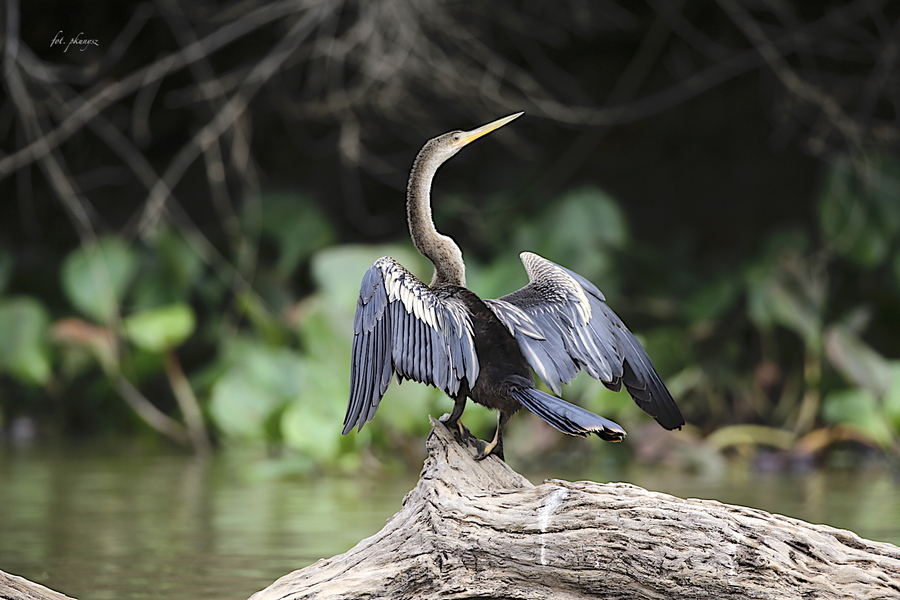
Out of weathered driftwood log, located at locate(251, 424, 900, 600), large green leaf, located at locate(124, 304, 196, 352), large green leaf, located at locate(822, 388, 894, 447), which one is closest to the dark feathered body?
weathered driftwood log, located at locate(251, 424, 900, 600)

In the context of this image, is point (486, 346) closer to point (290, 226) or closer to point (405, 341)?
point (405, 341)

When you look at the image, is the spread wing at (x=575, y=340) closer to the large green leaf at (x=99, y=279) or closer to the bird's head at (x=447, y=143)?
the bird's head at (x=447, y=143)

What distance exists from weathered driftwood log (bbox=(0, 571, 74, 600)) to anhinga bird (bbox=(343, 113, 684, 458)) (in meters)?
0.64

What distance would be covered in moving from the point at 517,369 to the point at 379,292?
313mm

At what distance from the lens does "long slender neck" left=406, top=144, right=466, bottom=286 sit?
88.8 inches

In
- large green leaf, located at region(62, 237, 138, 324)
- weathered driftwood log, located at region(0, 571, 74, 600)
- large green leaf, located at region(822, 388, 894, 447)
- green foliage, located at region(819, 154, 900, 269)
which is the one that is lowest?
weathered driftwood log, located at region(0, 571, 74, 600)

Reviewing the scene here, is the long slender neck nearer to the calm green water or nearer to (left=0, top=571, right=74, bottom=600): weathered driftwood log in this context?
the calm green water

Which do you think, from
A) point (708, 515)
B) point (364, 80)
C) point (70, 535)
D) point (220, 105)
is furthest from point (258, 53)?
point (708, 515)

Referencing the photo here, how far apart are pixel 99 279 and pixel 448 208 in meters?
1.92

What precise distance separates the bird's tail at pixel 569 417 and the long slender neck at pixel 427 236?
40 centimetres

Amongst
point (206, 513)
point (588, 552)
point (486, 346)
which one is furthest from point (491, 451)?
point (206, 513)

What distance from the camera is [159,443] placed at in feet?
18.1

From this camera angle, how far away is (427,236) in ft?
7.41

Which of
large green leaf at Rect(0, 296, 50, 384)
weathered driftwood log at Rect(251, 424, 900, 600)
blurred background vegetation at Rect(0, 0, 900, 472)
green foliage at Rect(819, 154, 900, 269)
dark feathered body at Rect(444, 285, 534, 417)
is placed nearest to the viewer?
weathered driftwood log at Rect(251, 424, 900, 600)
